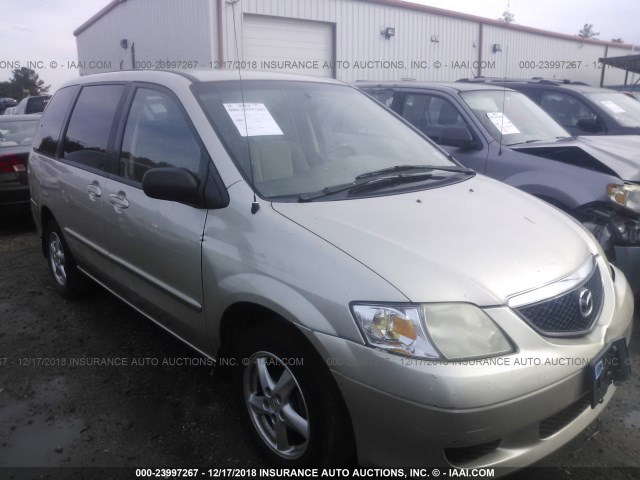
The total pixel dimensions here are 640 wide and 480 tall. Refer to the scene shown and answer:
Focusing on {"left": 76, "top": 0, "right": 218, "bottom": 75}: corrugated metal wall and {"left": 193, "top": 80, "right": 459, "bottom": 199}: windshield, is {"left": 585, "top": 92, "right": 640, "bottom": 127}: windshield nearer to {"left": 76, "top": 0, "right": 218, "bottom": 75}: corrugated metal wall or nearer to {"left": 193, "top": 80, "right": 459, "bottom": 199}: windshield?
{"left": 193, "top": 80, "right": 459, "bottom": 199}: windshield

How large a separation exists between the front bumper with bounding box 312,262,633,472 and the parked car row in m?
2.00

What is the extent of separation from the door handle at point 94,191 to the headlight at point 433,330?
86.1 inches

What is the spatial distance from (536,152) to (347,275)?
3.17 metres

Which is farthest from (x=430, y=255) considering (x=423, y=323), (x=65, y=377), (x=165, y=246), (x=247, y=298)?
(x=65, y=377)

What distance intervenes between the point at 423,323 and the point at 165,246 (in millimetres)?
1477

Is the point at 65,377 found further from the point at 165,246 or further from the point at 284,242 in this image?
the point at 284,242

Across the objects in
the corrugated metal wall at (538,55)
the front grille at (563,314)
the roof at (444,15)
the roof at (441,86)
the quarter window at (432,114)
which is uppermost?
the roof at (444,15)

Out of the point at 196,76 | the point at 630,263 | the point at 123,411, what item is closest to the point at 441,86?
the point at 630,263

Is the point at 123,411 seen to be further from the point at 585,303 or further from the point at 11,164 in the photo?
the point at 11,164

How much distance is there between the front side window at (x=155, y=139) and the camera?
279 centimetres

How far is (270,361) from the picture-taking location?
233 cm

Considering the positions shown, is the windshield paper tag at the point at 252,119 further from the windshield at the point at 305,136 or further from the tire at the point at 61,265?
the tire at the point at 61,265

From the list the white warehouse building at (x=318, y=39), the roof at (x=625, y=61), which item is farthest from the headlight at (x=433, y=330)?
the roof at (x=625, y=61)

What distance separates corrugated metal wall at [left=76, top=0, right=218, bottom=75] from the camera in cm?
1169
